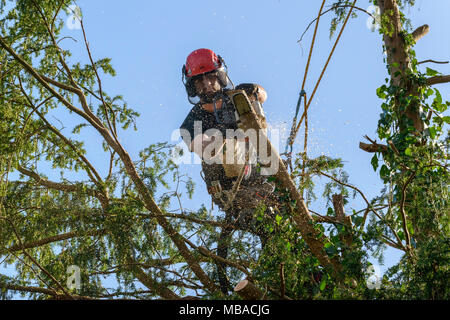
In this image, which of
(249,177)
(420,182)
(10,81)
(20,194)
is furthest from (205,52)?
(420,182)

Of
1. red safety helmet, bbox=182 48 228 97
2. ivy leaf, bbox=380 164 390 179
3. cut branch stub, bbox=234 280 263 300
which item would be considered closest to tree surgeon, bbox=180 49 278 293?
red safety helmet, bbox=182 48 228 97

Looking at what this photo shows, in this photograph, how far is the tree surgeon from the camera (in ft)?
18.7

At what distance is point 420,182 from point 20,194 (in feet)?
13.5

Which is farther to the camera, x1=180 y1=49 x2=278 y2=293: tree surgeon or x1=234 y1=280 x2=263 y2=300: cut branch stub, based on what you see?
x1=180 y1=49 x2=278 y2=293: tree surgeon

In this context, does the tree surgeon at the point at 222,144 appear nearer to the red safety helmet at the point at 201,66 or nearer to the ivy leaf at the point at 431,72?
the red safety helmet at the point at 201,66

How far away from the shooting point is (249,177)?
240 inches

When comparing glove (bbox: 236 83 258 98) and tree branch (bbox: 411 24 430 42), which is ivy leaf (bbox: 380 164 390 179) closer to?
tree branch (bbox: 411 24 430 42)

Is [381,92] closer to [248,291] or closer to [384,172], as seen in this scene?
[384,172]

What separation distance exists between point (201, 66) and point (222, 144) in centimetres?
109

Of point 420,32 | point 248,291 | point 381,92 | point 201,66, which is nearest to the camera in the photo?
point 248,291

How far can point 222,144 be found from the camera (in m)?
5.96

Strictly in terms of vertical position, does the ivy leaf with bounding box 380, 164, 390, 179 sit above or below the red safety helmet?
below

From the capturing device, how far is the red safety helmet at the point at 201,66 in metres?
6.57

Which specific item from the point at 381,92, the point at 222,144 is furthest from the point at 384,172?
the point at 222,144
